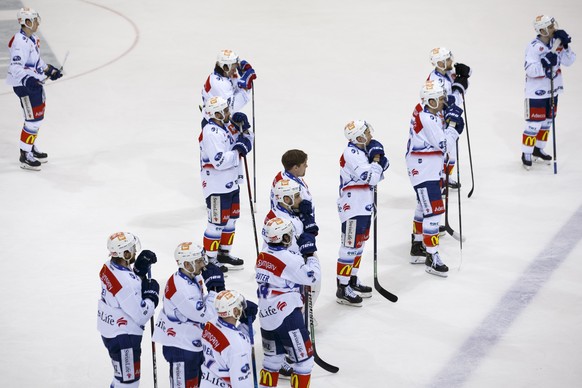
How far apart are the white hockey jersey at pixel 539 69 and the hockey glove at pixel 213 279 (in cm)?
584

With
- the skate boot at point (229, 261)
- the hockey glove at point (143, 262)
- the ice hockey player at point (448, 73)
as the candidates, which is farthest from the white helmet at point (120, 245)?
the ice hockey player at point (448, 73)

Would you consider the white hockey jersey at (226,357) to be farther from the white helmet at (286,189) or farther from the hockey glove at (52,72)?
the hockey glove at (52,72)

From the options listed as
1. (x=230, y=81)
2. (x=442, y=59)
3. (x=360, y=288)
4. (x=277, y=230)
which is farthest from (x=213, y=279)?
(x=442, y=59)

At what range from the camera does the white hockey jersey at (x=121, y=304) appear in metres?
6.65

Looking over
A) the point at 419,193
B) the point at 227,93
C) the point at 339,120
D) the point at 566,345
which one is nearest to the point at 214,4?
the point at 339,120

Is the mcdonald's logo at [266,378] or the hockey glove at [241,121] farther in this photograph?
the hockey glove at [241,121]

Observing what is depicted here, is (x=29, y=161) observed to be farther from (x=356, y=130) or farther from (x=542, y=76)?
(x=542, y=76)

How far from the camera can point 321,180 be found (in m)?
11.3

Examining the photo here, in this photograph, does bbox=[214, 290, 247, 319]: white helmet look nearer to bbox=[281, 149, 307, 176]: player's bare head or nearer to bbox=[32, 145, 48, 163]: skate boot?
bbox=[281, 149, 307, 176]: player's bare head

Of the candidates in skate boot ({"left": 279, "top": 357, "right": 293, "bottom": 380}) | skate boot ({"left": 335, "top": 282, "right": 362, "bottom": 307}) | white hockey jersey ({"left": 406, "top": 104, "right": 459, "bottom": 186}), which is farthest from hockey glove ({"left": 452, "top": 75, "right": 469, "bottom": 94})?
skate boot ({"left": 279, "top": 357, "right": 293, "bottom": 380})

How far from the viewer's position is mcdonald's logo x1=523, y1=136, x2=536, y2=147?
37.5 ft

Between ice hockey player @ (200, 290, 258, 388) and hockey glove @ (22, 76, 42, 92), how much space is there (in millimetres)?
6003

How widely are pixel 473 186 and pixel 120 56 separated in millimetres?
7140

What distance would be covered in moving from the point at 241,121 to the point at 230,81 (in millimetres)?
1275
